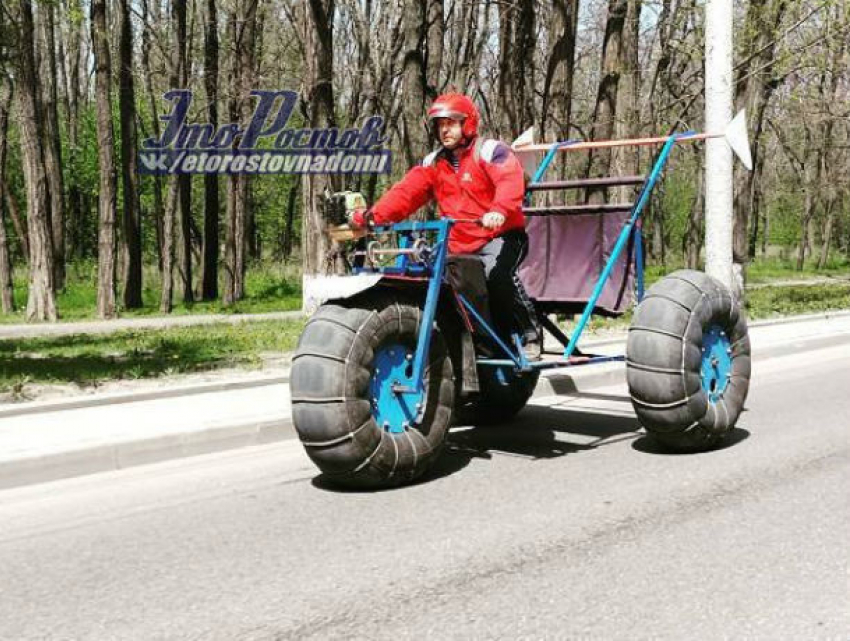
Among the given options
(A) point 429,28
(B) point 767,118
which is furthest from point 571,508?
(B) point 767,118

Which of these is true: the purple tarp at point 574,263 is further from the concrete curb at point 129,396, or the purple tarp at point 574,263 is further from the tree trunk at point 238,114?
the tree trunk at point 238,114

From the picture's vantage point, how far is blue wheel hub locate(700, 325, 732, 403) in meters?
7.24

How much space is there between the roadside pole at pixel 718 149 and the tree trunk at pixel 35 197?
13850 millimetres

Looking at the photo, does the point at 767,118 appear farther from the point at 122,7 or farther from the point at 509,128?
the point at 122,7

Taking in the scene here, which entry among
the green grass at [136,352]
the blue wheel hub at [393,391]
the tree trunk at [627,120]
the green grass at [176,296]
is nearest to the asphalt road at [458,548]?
the blue wheel hub at [393,391]

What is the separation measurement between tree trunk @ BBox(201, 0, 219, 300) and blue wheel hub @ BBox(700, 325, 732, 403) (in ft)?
69.1

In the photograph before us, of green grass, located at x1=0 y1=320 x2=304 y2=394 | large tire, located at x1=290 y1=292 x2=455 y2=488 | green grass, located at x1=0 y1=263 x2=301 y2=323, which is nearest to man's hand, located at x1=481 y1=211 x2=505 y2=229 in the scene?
large tire, located at x1=290 y1=292 x2=455 y2=488

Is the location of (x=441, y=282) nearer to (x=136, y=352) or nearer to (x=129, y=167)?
(x=136, y=352)

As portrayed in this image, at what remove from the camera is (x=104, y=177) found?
78.6ft

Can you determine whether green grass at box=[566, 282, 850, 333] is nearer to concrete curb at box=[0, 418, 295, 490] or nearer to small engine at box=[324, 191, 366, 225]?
concrete curb at box=[0, 418, 295, 490]

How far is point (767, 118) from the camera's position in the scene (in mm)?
33469

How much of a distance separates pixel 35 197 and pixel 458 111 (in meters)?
17.1

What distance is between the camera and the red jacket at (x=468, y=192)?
671cm

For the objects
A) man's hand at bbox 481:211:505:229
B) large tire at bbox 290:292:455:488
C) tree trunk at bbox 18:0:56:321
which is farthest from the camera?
tree trunk at bbox 18:0:56:321
